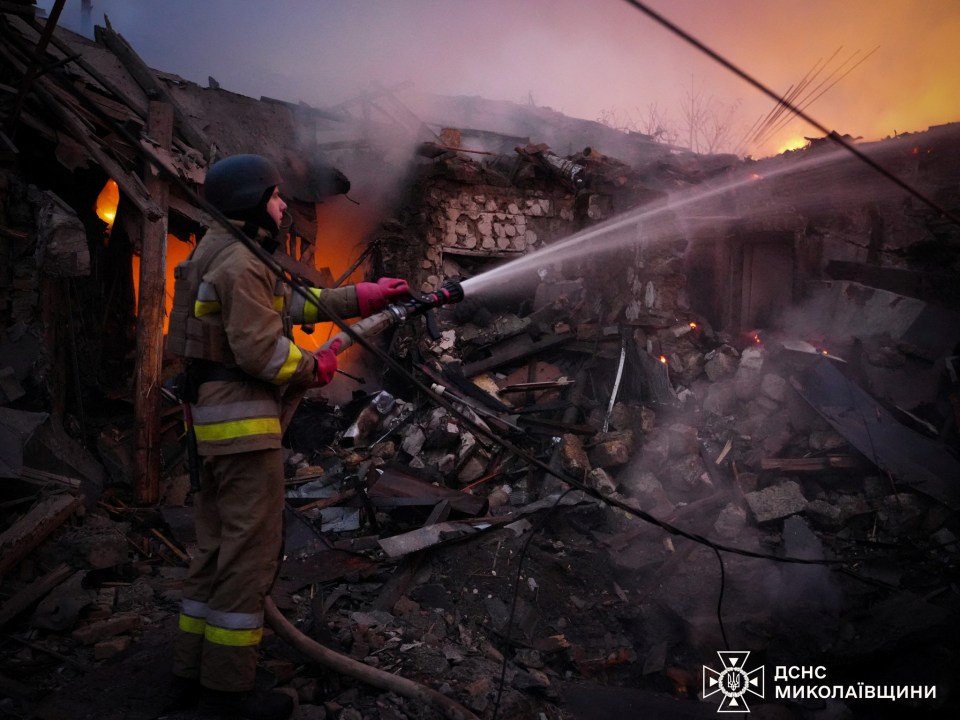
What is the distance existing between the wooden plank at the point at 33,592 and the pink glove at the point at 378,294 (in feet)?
8.34

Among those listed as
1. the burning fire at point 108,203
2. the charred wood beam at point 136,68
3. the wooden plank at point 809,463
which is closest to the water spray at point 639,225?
the wooden plank at point 809,463

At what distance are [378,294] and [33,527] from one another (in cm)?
283

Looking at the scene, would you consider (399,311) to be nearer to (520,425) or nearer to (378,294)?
(378,294)

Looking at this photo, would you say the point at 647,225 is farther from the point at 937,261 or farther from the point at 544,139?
the point at 544,139

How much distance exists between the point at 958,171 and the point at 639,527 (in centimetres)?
499

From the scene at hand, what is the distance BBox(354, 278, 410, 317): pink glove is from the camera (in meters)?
3.16

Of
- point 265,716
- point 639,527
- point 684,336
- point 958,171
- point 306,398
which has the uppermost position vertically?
point 958,171

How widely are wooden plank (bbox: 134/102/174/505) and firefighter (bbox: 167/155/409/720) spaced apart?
9.40ft

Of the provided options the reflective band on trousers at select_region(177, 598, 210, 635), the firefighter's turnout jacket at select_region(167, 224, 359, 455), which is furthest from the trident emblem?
the firefighter's turnout jacket at select_region(167, 224, 359, 455)

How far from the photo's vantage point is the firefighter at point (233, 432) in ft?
8.64

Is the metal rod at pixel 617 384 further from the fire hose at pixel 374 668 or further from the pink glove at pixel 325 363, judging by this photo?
the pink glove at pixel 325 363

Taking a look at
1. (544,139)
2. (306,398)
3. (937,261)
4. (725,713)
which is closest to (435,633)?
(725,713)

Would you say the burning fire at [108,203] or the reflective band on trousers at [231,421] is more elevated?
the burning fire at [108,203]

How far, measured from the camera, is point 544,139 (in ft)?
69.4
